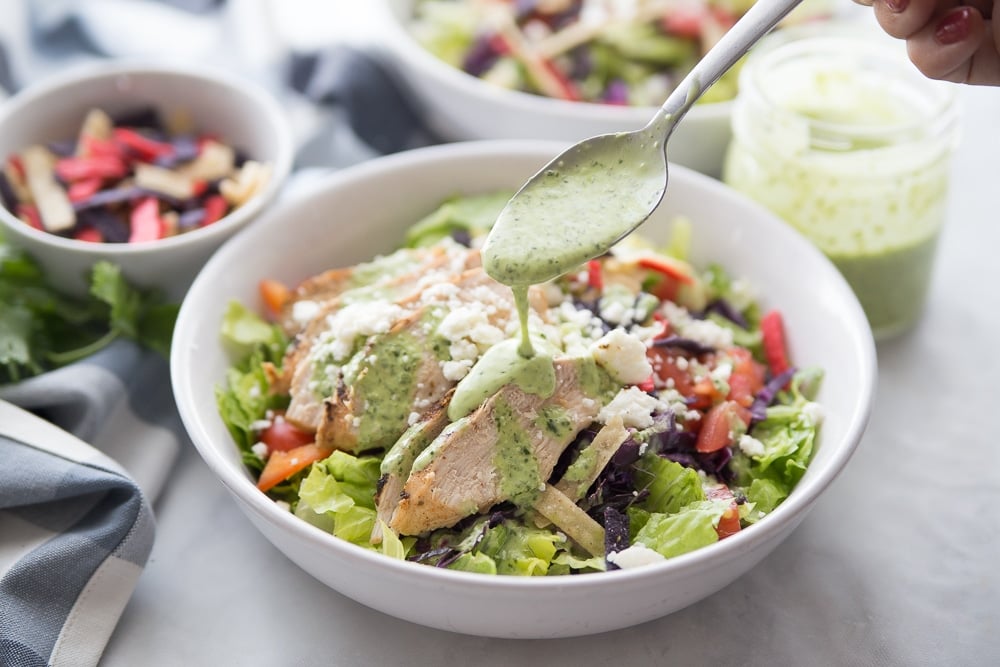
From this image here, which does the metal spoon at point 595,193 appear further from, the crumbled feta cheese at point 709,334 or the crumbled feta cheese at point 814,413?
the crumbled feta cheese at point 814,413

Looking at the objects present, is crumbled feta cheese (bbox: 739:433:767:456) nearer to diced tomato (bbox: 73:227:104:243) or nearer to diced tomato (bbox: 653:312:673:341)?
diced tomato (bbox: 653:312:673:341)

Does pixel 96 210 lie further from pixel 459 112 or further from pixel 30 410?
pixel 459 112

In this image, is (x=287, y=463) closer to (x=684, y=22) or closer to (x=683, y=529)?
(x=683, y=529)

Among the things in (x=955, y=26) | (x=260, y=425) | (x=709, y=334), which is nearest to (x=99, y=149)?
(x=260, y=425)

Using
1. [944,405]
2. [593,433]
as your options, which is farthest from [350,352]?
[944,405]

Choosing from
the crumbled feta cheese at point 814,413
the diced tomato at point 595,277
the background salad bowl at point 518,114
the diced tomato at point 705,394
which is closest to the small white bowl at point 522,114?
the background salad bowl at point 518,114

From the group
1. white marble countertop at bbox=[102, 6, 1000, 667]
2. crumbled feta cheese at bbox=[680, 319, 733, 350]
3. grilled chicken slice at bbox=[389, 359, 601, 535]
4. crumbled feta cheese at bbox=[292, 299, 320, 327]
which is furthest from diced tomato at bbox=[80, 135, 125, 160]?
crumbled feta cheese at bbox=[680, 319, 733, 350]
